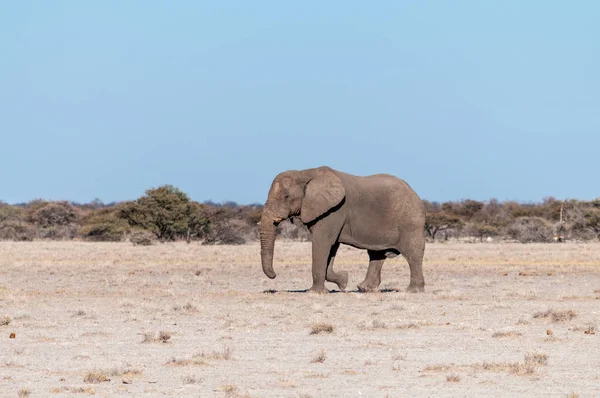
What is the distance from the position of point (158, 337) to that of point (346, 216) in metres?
7.94

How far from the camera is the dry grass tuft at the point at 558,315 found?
18234 millimetres

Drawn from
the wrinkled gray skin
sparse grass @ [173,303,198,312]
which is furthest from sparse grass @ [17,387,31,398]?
the wrinkled gray skin

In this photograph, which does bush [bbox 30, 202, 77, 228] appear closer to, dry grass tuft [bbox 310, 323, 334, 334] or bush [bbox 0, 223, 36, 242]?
bush [bbox 0, 223, 36, 242]

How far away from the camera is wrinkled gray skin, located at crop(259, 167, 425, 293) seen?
2270cm

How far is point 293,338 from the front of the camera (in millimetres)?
16281

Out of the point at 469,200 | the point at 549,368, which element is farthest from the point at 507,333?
the point at 469,200

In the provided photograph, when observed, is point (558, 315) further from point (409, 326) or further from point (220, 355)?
point (220, 355)

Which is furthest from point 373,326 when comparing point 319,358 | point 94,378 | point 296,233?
point 296,233

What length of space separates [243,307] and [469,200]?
248 feet

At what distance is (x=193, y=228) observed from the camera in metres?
64.6

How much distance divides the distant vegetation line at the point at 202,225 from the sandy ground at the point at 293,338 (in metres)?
31.6

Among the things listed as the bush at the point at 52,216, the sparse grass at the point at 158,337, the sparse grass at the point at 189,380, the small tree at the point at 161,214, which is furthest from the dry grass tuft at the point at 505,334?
the bush at the point at 52,216

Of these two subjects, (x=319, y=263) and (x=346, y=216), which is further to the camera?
(x=346, y=216)

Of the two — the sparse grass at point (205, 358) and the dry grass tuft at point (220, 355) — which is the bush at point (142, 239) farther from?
the dry grass tuft at point (220, 355)
